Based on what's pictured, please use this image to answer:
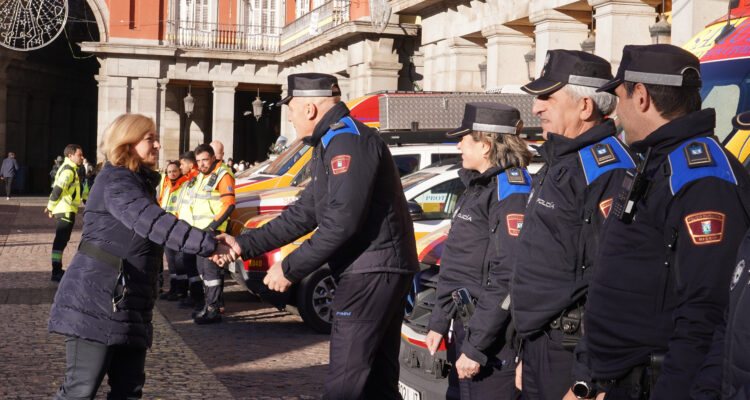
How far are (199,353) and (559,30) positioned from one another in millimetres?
11121

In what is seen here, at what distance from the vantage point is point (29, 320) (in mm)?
10273

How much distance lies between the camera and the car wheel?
9.89 metres

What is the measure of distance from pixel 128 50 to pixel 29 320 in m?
29.8

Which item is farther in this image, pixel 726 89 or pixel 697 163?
pixel 726 89

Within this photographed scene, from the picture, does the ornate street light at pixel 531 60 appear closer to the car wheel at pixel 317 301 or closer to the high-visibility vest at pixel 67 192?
the high-visibility vest at pixel 67 192

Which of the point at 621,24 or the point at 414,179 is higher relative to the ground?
the point at 621,24

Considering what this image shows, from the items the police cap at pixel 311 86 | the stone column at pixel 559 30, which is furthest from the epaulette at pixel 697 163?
the stone column at pixel 559 30

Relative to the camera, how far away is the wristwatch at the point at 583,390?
322 centimetres

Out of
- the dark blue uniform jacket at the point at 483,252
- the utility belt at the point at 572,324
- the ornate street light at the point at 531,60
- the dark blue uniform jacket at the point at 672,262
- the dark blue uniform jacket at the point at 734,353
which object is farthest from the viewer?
the ornate street light at the point at 531,60

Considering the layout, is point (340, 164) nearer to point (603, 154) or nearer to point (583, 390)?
point (603, 154)

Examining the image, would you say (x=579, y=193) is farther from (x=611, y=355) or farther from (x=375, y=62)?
(x=375, y=62)

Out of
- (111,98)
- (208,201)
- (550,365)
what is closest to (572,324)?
(550,365)

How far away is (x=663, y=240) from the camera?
111 inches

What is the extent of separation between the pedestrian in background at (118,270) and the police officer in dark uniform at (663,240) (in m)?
2.59
